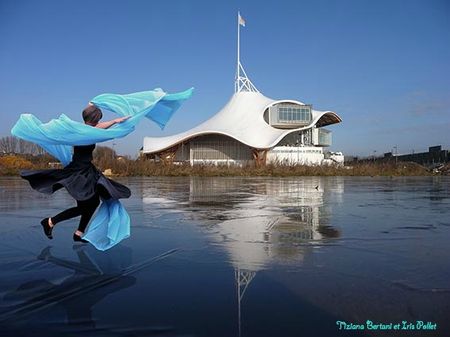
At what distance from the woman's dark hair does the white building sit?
71.6 m

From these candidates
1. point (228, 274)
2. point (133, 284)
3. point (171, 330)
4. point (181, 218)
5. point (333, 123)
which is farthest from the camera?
point (333, 123)

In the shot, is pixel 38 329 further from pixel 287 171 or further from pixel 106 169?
pixel 287 171

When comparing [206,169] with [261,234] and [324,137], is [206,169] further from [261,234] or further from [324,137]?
[324,137]

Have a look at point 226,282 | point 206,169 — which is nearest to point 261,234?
point 226,282

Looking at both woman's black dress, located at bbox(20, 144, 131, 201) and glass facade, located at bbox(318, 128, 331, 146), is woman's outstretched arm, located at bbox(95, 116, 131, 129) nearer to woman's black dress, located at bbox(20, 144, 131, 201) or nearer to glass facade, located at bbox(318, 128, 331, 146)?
woman's black dress, located at bbox(20, 144, 131, 201)

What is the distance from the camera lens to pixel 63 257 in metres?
4.78

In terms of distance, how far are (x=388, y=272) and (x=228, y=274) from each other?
1528mm

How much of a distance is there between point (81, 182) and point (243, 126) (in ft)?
248

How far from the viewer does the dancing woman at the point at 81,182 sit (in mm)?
4941

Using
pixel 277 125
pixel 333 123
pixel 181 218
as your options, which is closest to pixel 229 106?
pixel 277 125

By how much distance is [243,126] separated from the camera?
79938 millimetres

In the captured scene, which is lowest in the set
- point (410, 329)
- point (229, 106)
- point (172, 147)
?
point (410, 329)

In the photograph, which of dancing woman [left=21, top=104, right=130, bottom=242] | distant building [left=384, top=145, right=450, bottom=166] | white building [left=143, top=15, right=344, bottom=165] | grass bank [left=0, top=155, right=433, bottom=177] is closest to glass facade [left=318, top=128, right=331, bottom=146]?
white building [left=143, top=15, right=344, bottom=165]

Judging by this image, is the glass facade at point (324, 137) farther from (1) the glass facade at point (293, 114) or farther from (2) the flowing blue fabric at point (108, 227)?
(2) the flowing blue fabric at point (108, 227)
